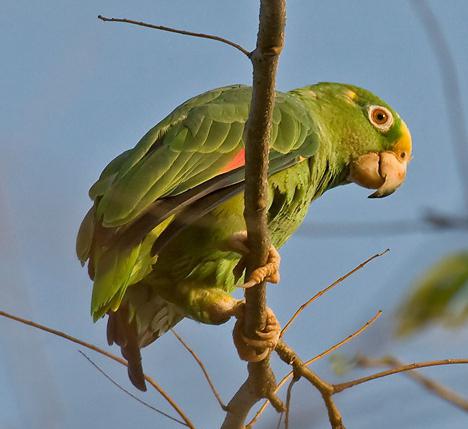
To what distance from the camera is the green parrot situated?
2771mm

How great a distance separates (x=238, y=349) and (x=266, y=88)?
1.08 metres

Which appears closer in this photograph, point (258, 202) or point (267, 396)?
point (258, 202)

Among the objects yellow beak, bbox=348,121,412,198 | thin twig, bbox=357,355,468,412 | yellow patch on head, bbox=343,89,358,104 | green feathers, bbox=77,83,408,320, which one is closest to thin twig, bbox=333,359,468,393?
thin twig, bbox=357,355,468,412

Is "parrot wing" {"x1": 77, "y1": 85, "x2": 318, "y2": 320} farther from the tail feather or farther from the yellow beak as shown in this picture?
the yellow beak

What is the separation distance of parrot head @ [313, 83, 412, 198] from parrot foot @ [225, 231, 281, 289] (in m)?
1.04

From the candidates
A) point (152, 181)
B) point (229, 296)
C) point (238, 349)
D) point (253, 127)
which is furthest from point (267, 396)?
point (253, 127)

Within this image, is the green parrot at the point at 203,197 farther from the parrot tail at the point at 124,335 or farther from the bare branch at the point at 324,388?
the bare branch at the point at 324,388

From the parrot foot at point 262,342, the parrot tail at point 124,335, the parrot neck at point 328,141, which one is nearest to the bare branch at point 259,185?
the parrot foot at point 262,342

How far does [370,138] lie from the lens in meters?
3.85

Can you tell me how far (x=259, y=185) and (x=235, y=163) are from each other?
1.99 ft

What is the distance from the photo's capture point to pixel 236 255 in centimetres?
324

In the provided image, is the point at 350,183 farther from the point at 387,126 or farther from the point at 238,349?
the point at 238,349

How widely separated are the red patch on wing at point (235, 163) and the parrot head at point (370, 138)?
2.92 ft

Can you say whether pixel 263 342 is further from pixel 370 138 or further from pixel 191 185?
Answer: pixel 370 138
